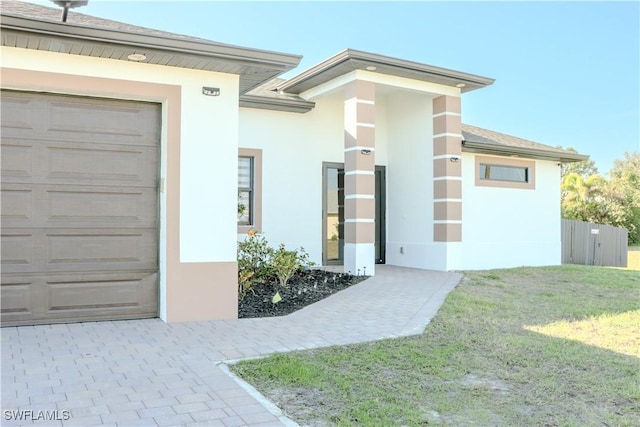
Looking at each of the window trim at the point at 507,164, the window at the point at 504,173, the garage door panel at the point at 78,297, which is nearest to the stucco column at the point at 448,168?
the window trim at the point at 507,164

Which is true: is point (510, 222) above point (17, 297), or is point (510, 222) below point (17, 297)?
above

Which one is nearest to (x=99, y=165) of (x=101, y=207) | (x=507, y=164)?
(x=101, y=207)

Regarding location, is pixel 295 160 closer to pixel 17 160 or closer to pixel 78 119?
pixel 78 119

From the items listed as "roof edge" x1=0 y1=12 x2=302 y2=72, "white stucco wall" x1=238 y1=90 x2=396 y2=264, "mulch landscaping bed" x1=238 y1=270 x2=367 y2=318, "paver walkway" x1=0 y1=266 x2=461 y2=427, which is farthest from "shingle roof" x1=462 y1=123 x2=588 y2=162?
"roof edge" x1=0 y1=12 x2=302 y2=72

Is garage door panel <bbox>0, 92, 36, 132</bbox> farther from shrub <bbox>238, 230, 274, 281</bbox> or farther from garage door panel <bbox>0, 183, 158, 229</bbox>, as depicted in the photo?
shrub <bbox>238, 230, 274, 281</bbox>

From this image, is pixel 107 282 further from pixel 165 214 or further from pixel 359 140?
pixel 359 140

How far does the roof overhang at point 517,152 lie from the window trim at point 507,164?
0.21 meters

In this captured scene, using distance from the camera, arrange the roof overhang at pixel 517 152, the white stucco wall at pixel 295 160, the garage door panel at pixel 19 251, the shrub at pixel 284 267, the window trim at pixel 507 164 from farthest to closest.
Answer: the window trim at pixel 507 164, the roof overhang at pixel 517 152, the white stucco wall at pixel 295 160, the shrub at pixel 284 267, the garage door panel at pixel 19 251

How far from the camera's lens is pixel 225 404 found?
3705 millimetres

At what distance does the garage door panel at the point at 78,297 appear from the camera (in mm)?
5965

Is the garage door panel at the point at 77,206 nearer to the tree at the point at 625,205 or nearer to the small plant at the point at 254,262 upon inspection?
the small plant at the point at 254,262

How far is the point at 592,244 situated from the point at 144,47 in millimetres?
18535

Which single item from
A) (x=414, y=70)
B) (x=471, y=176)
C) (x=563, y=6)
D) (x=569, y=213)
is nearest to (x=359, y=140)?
(x=414, y=70)

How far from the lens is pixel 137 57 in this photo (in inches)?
242
